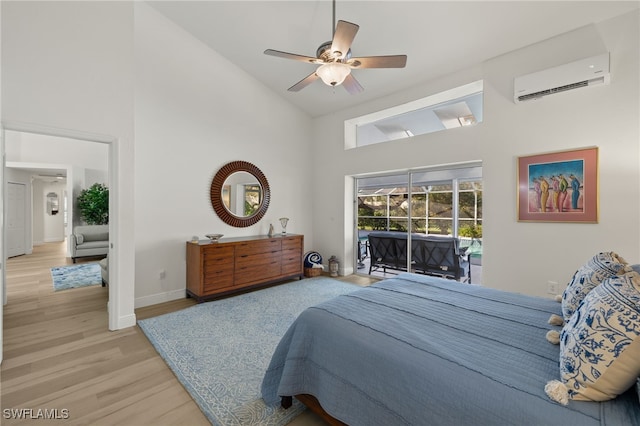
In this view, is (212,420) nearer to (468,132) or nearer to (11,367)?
(11,367)

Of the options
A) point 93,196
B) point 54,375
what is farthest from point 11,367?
point 93,196

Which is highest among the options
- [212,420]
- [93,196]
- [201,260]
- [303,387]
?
[93,196]

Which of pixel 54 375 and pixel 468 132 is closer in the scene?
pixel 54 375

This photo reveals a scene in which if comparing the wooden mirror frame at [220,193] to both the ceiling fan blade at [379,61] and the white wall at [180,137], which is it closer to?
the white wall at [180,137]

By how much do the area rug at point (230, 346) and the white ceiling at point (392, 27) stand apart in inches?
139

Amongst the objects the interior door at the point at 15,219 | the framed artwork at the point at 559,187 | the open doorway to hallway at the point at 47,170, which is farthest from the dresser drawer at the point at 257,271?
the interior door at the point at 15,219

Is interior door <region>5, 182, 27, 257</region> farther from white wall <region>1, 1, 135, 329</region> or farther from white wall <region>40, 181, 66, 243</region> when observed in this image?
white wall <region>1, 1, 135, 329</region>

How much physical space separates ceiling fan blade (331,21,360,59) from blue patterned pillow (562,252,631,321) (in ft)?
7.17

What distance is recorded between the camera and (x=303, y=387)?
5.16 ft

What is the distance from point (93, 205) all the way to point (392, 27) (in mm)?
7836

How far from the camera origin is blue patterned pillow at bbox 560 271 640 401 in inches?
36.1

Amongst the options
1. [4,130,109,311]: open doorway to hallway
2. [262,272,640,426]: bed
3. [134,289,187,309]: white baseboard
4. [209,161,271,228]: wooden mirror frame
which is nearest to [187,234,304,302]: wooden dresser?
[134,289,187,309]: white baseboard

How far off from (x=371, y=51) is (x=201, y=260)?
363cm

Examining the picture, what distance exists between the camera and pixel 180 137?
13.0 ft
